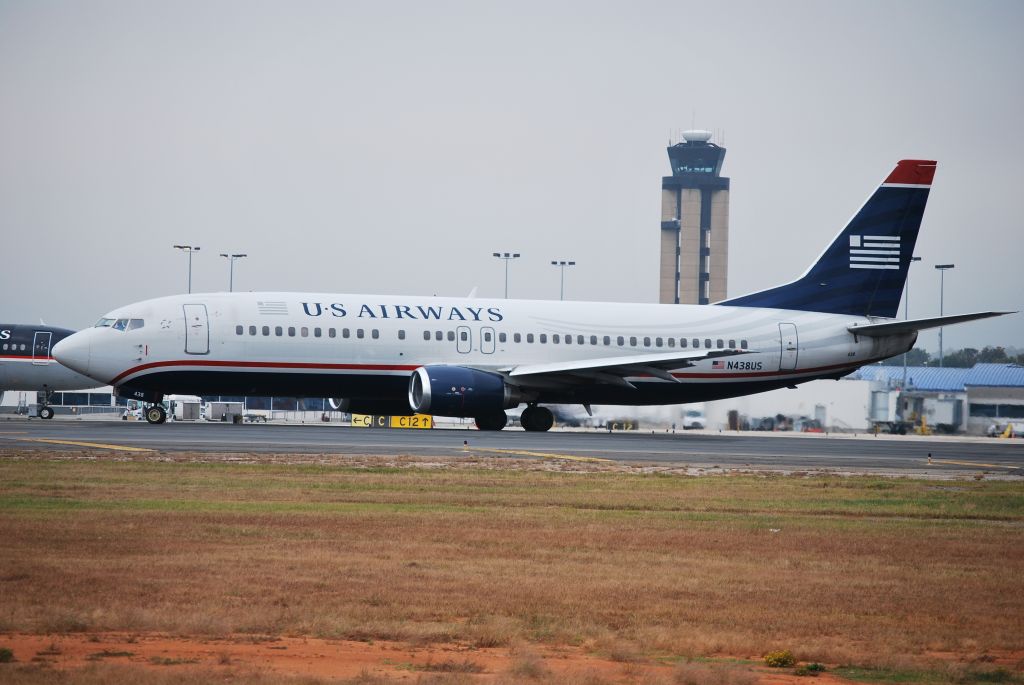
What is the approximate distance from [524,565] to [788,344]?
117 feet

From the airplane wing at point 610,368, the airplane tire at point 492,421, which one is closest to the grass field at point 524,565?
the airplane wing at point 610,368

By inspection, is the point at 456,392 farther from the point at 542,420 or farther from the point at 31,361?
the point at 31,361

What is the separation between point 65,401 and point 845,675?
94.4m

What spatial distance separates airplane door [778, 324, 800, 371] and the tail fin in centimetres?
139

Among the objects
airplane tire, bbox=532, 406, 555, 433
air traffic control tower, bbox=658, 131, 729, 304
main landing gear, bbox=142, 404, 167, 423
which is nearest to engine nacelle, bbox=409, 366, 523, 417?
airplane tire, bbox=532, 406, 555, 433

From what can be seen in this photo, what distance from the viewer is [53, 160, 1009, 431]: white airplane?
4153cm

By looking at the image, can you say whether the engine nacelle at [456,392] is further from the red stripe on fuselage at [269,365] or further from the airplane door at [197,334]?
the airplane door at [197,334]

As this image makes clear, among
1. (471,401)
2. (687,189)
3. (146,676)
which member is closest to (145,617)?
(146,676)

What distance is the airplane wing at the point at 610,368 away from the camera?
43281 millimetres

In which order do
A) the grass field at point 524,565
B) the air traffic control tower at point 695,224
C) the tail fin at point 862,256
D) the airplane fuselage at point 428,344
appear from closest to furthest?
the grass field at point 524,565 → the airplane fuselage at point 428,344 → the tail fin at point 862,256 → the air traffic control tower at point 695,224

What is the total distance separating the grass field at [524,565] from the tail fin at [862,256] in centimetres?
2651

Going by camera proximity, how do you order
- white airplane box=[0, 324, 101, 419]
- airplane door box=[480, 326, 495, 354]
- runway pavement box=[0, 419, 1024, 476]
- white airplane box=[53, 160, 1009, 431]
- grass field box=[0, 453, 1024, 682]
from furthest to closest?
1. white airplane box=[0, 324, 101, 419]
2. airplane door box=[480, 326, 495, 354]
3. white airplane box=[53, 160, 1009, 431]
4. runway pavement box=[0, 419, 1024, 476]
5. grass field box=[0, 453, 1024, 682]

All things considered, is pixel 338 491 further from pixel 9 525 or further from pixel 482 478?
pixel 9 525

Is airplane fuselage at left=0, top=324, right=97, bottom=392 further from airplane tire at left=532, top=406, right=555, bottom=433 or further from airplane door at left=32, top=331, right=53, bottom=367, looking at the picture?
airplane tire at left=532, top=406, right=555, bottom=433
